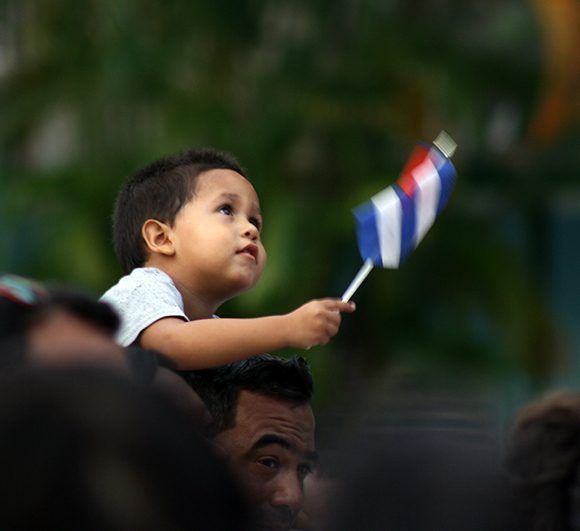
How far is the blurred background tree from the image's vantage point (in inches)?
456

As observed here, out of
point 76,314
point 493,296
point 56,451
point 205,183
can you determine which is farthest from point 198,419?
point 493,296

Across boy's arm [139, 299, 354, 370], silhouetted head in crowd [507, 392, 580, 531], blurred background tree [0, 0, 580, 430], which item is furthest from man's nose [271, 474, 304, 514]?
blurred background tree [0, 0, 580, 430]

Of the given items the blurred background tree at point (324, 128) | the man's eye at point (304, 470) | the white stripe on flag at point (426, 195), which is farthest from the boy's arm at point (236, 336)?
Result: the blurred background tree at point (324, 128)

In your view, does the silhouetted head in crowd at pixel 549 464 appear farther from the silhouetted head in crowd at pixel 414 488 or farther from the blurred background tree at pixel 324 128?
the blurred background tree at pixel 324 128

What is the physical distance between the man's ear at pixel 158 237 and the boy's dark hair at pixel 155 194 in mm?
14

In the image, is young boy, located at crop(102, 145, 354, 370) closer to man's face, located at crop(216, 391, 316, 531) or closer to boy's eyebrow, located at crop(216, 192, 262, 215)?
boy's eyebrow, located at crop(216, 192, 262, 215)

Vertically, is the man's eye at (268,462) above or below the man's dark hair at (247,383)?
below

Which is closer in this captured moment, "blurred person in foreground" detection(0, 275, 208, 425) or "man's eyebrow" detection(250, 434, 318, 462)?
"blurred person in foreground" detection(0, 275, 208, 425)

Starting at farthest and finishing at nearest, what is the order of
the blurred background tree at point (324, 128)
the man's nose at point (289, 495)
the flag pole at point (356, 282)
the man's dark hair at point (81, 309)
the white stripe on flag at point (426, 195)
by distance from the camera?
the blurred background tree at point (324, 128) → the white stripe on flag at point (426, 195) → the flag pole at point (356, 282) → the man's nose at point (289, 495) → the man's dark hair at point (81, 309)

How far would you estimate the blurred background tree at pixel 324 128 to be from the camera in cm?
1159

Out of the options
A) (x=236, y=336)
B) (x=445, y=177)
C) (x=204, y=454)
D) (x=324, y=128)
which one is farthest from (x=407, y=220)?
(x=324, y=128)

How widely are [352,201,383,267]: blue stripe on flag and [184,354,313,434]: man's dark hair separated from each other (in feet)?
0.96

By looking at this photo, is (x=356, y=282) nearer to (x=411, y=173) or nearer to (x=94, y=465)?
(x=411, y=173)

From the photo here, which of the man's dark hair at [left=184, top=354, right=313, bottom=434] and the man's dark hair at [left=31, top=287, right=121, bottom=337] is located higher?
the man's dark hair at [left=184, top=354, right=313, bottom=434]
